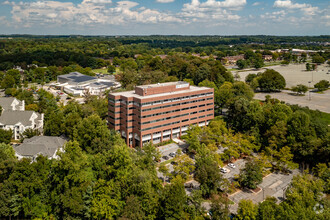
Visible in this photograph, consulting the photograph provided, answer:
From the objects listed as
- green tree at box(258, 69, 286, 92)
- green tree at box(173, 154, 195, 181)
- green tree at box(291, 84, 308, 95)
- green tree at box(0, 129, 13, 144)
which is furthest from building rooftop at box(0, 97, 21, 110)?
green tree at box(291, 84, 308, 95)

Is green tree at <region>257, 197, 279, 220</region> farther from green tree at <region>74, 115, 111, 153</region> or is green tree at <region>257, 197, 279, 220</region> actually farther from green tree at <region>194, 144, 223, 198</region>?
green tree at <region>74, 115, 111, 153</region>

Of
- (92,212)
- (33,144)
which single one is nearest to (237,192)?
(92,212)

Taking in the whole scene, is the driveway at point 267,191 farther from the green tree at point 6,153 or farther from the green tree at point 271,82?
the green tree at point 271,82

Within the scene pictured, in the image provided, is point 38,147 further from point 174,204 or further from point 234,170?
point 234,170

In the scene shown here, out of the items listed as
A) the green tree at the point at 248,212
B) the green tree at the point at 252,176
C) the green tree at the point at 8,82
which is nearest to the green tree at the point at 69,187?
the green tree at the point at 248,212

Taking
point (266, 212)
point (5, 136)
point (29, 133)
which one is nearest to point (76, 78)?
point (29, 133)

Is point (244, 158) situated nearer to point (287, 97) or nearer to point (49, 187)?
point (49, 187)

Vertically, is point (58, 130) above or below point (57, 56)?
below

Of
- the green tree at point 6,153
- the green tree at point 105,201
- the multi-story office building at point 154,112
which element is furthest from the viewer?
the multi-story office building at point 154,112
